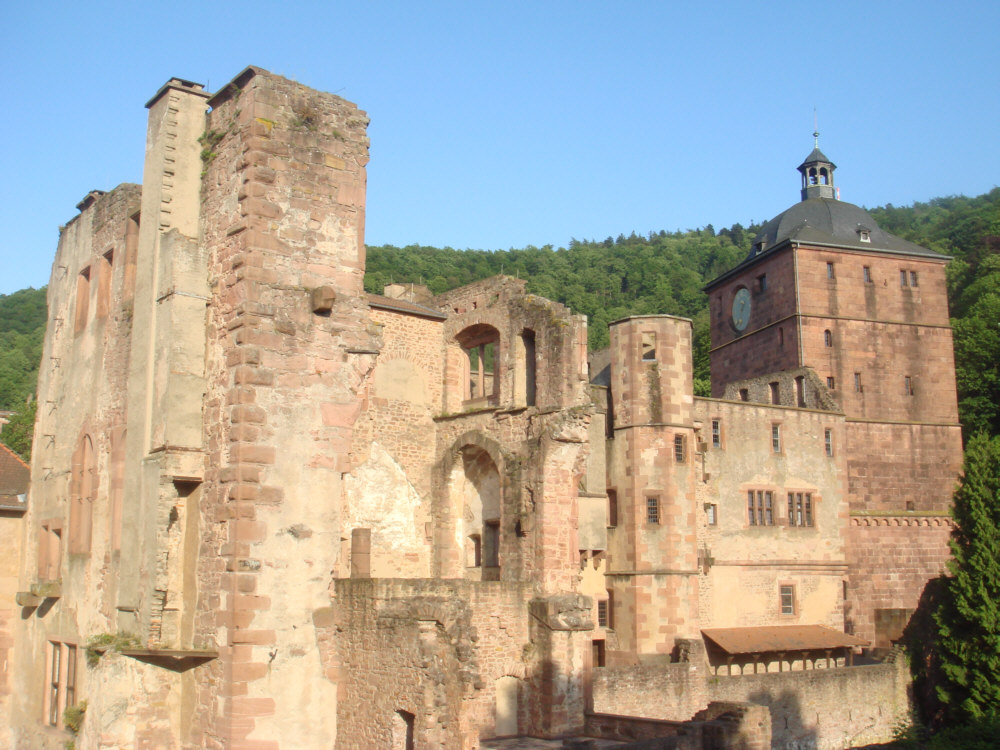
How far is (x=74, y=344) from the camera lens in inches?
711

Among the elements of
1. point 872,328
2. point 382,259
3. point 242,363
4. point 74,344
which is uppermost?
point 382,259

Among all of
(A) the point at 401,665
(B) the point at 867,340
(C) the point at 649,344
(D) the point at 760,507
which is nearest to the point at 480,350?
(C) the point at 649,344

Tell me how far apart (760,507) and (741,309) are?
1448cm

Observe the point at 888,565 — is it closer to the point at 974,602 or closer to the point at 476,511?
the point at 974,602

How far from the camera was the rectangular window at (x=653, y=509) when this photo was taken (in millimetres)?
26000

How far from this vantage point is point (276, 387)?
12969 millimetres

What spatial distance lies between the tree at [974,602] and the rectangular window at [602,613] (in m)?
8.91

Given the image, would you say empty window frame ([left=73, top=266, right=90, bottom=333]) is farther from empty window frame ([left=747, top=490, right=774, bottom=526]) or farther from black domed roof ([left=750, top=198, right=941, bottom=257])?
black domed roof ([left=750, top=198, right=941, bottom=257])

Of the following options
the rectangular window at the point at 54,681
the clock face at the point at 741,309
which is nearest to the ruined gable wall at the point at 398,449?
the rectangular window at the point at 54,681

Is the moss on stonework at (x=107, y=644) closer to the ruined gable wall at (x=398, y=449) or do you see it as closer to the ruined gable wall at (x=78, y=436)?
the ruined gable wall at (x=78, y=436)

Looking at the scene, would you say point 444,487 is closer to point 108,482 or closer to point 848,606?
point 108,482

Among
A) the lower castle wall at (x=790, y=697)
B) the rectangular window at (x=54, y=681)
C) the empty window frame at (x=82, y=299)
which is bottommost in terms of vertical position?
the lower castle wall at (x=790, y=697)

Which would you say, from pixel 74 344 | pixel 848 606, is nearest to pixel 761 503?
pixel 848 606

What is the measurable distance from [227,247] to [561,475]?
397 inches
